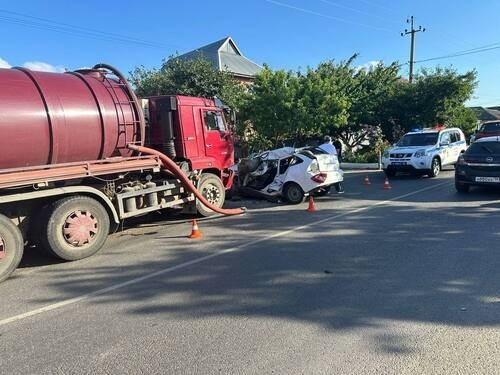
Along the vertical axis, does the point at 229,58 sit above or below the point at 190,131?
above

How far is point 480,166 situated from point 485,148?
0.66 meters

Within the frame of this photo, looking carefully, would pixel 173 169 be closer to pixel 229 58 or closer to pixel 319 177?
pixel 319 177

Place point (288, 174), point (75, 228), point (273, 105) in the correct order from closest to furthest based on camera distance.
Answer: point (75, 228)
point (288, 174)
point (273, 105)

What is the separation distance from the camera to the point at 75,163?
306 inches

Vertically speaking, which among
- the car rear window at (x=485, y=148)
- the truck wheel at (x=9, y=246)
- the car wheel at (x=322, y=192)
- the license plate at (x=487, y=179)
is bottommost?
the car wheel at (x=322, y=192)

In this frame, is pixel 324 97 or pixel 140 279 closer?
pixel 140 279

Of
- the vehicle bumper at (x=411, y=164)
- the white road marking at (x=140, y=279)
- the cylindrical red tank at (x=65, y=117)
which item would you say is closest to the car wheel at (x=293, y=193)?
the white road marking at (x=140, y=279)

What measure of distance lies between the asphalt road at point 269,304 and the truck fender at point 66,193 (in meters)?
0.73

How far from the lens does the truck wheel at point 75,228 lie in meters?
7.30

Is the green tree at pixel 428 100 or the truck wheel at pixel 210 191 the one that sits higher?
the green tree at pixel 428 100

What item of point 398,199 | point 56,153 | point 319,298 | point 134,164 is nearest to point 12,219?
point 56,153

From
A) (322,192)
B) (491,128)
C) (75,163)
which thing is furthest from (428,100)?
(75,163)

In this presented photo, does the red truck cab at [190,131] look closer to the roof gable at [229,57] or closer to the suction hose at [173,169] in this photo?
the suction hose at [173,169]

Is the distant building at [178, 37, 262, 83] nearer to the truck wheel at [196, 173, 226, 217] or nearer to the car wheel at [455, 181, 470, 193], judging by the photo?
the car wheel at [455, 181, 470, 193]
